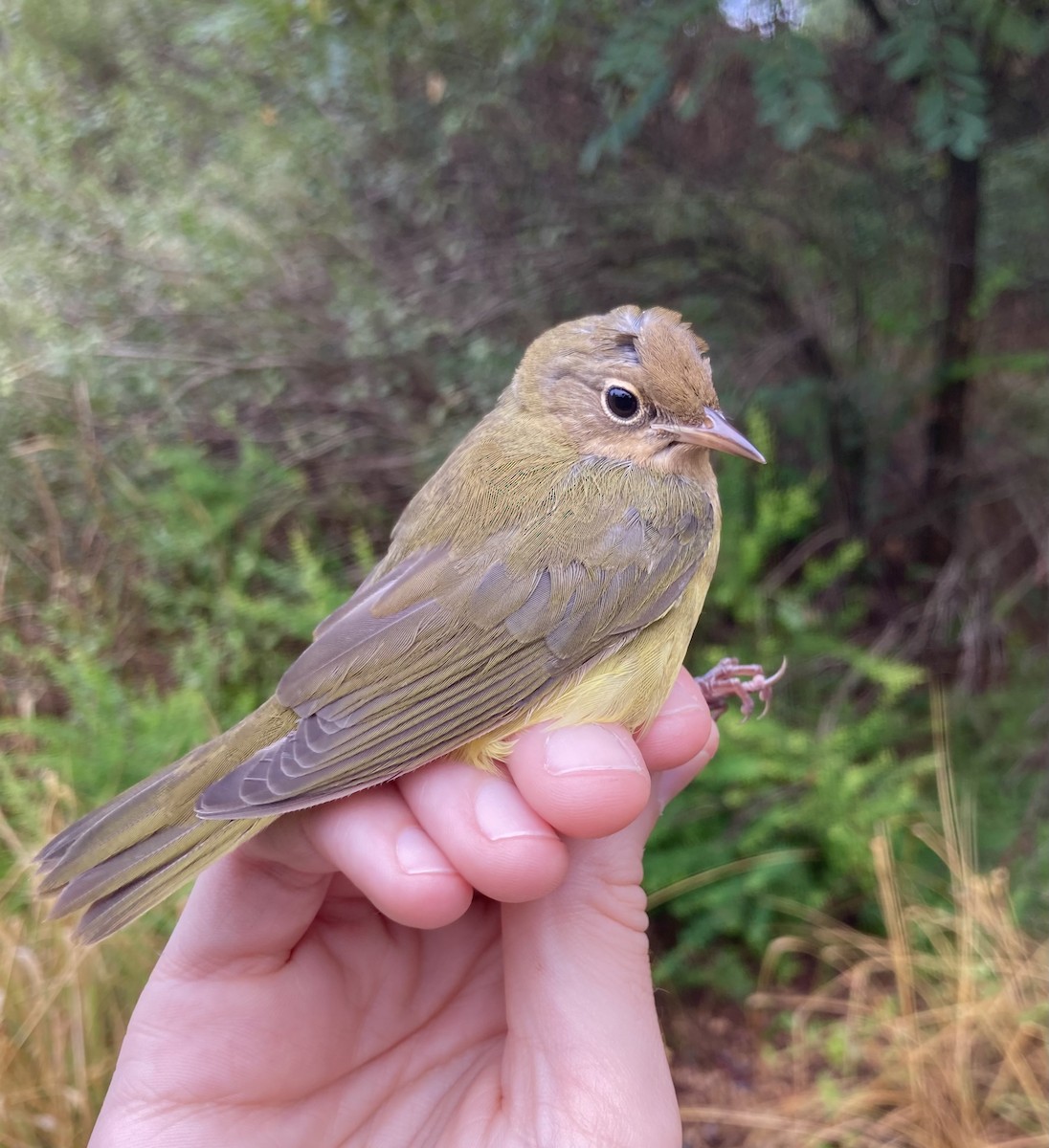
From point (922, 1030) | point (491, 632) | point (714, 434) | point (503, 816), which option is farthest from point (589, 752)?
point (922, 1030)

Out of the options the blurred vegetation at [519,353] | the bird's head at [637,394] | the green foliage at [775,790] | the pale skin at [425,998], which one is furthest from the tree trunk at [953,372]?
the pale skin at [425,998]

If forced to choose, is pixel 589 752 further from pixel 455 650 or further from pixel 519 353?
pixel 519 353

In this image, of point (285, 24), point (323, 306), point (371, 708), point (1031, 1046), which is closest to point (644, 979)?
point (371, 708)

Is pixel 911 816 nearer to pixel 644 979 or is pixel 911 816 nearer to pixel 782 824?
pixel 782 824

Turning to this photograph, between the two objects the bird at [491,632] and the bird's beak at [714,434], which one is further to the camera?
the bird's beak at [714,434]

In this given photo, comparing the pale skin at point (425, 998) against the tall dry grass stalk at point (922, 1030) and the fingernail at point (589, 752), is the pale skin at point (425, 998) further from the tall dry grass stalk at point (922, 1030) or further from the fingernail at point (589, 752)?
the tall dry grass stalk at point (922, 1030)
